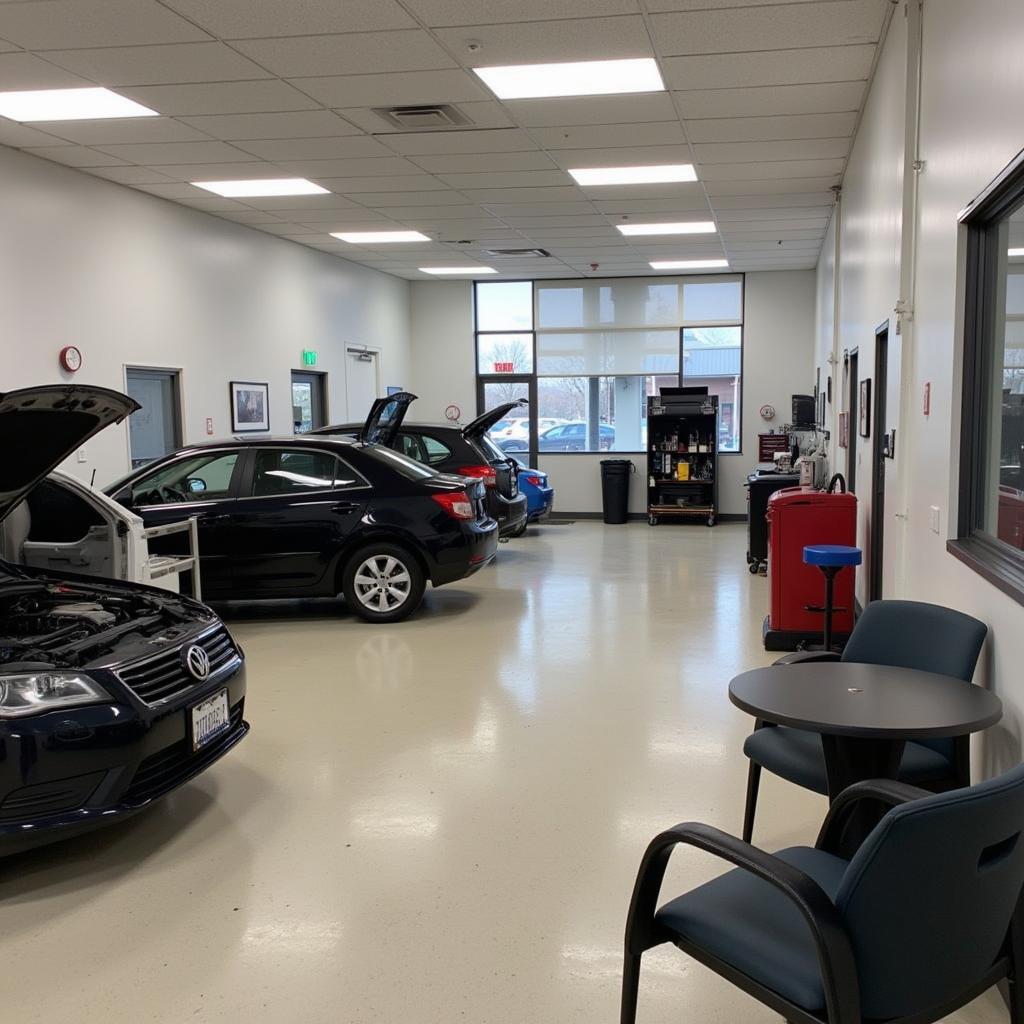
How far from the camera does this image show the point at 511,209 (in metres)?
9.39

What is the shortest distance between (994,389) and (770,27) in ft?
8.58

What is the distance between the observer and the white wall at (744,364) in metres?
13.6

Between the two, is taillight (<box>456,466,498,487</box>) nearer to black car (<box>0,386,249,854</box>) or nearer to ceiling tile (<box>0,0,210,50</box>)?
ceiling tile (<box>0,0,210,50</box>)

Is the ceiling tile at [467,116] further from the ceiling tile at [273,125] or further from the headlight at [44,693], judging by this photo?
the headlight at [44,693]

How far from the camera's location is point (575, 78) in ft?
18.5

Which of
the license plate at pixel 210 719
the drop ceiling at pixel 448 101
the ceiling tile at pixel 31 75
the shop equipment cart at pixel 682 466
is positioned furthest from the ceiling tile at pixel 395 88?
the shop equipment cart at pixel 682 466

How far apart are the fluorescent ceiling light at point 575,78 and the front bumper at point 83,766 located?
13.2 feet

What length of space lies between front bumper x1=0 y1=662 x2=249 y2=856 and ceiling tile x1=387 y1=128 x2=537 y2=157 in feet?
15.6

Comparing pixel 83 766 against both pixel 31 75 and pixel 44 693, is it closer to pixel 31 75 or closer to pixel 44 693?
pixel 44 693

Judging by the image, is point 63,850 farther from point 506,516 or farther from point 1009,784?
point 506,516

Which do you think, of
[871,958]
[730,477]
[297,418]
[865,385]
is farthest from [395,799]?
[730,477]

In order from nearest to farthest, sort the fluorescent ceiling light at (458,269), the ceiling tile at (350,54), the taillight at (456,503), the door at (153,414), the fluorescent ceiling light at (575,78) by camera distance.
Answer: the ceiling tile at (350,54) → the fluorescent ceiling light at (575,78) → the taillight at (456,503) → the door at (153,414) → the fluorescent ceiling light at (458,269)

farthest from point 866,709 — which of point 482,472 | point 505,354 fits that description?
point 505,354

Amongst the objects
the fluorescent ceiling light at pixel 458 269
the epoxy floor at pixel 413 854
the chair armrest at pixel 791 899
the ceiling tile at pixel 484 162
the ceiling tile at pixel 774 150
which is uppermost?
the fluorescent ceiling light at pixel 458 269
